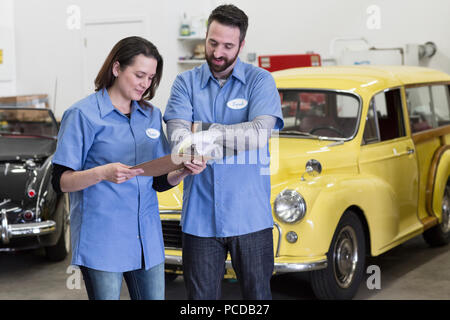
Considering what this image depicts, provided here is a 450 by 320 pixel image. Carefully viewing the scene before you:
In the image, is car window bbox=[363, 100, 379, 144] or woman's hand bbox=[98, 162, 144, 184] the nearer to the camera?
woman's hand bbox=[98, 162, 144, 184]

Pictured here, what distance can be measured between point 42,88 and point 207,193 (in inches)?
345

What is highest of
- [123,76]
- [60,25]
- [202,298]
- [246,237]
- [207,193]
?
[60,25]

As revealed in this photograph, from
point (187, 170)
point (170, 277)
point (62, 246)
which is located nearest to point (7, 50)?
point (62, 246)

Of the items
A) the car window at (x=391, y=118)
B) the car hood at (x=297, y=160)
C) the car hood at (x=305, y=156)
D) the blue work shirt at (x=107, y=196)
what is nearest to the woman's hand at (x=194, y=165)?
the blue work shirt at (x=107, y=196)

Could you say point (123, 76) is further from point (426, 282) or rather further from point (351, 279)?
point (426, 282)

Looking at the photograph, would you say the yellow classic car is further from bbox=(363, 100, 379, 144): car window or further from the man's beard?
the man's beard

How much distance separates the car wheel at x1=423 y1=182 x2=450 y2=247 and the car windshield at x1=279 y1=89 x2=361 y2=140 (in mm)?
1244

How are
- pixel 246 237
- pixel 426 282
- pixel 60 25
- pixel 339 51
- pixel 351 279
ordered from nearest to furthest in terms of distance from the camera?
pixel 246 237 < pixel 351 279 < pixel 426 282 < pixel 339 51 < pixel 60 25

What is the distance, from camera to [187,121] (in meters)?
2.54

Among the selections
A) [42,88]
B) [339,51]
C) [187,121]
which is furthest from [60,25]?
[187,121]

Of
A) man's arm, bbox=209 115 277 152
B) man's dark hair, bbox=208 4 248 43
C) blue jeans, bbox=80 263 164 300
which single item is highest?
man's dark hair, bbox=208 4 248 43

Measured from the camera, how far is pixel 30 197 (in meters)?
4.91

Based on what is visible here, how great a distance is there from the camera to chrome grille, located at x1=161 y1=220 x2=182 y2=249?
4.12 meters

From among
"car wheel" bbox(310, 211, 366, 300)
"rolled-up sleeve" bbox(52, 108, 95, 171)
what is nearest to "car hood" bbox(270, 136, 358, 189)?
"car wheel" bbox(310, 211, 366, 300)
